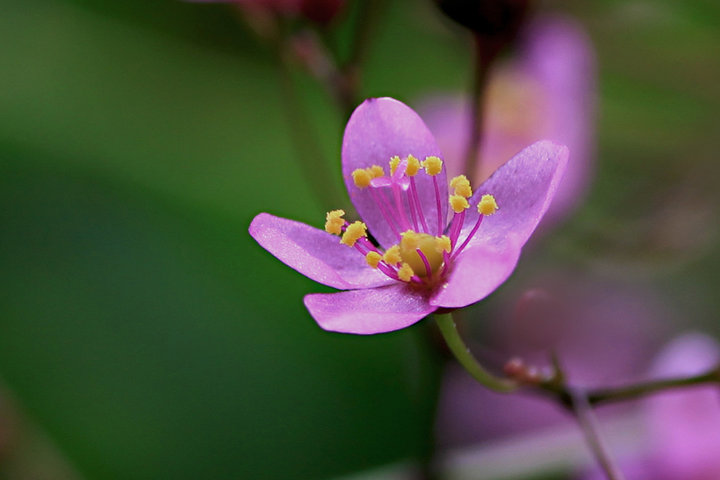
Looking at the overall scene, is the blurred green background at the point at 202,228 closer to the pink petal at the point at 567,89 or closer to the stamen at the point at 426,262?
the pink petal at the point at 567,89

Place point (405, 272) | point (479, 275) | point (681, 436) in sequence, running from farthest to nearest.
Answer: point (681, 436) → point (405, 272) → point (479, 275)

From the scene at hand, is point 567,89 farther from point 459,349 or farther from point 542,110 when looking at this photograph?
point 459,349

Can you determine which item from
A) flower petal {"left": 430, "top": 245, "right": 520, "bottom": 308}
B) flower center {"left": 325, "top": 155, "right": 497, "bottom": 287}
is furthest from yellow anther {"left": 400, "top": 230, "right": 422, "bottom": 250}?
flower petal {"left": 430, "top": 245, "right": 520, "bottom": 308}

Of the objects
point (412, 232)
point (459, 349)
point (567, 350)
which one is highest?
point (567, 350)

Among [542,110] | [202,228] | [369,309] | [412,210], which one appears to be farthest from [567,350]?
[369,309]

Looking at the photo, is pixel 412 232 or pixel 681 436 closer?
pixel 412 232

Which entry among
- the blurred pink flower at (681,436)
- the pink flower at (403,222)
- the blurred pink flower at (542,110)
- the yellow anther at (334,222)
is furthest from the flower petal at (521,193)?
the blurred pink flower at (542,110)

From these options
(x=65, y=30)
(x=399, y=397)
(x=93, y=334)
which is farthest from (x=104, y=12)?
(x=399, y=397)
